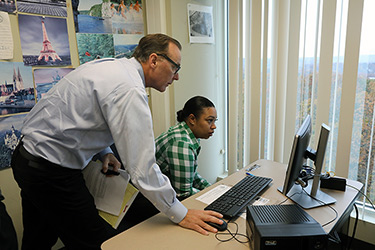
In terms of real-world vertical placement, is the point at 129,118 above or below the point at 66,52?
below

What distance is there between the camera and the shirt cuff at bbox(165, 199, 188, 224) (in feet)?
3.60

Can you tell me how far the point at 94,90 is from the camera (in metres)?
1.10

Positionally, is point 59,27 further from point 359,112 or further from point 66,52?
point 359,112

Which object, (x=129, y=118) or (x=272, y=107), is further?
(x=272, y=107)

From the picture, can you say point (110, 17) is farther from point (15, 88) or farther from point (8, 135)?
point (8, 135)

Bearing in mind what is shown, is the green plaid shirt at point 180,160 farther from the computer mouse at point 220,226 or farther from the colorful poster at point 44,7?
the colorful poster at point 44,7

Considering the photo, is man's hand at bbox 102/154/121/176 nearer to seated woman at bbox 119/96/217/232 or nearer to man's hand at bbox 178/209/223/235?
seated woman at bbox 119/96/217/232

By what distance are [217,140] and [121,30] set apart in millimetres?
1391

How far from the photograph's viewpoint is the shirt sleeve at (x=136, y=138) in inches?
40.1

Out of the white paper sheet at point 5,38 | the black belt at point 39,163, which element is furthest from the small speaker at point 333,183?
the white paper sheet at point 5,38

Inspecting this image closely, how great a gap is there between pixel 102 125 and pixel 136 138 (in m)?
0.24

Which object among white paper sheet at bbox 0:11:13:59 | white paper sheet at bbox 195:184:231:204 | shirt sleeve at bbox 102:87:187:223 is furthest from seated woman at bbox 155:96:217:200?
white paper sheet at bbox 0:11:13:59

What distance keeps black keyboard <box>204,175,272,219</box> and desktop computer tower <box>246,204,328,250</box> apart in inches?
7.3

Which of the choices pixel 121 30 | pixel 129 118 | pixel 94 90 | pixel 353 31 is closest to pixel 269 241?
pixel 129 118
